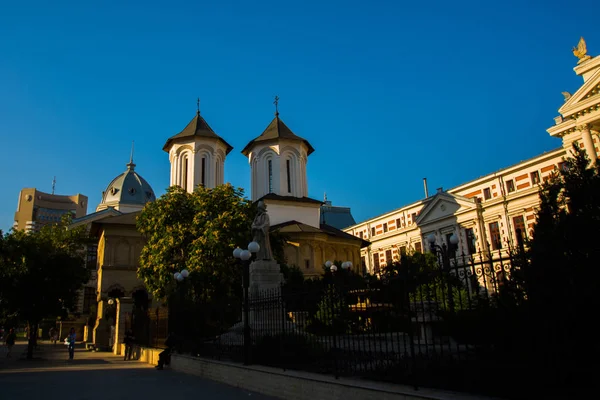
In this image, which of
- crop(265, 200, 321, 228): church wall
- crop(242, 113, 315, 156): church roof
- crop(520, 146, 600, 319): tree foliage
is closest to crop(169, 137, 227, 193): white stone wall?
crop(242, 113, 315, 156): church roof

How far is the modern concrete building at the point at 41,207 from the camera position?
11356 centimetres

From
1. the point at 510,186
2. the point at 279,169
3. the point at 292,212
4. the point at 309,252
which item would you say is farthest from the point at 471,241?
the point at 279,169

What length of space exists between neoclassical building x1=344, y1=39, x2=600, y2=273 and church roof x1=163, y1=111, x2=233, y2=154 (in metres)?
19.9

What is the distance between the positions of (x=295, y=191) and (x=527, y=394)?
36693mm

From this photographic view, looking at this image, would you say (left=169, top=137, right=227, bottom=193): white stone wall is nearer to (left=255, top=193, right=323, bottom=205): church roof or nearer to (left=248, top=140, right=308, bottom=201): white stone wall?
(left=248, top=140, right=308, bottom=201): white stone wall

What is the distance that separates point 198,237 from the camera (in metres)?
24.2

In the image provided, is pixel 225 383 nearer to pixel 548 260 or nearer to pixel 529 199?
pixel 548 260

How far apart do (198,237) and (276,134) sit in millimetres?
20438

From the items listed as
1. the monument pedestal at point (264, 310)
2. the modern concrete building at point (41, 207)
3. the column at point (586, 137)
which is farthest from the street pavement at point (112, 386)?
the modern concrete building at point (41, 207)

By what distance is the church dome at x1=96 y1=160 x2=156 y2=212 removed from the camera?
59.9m

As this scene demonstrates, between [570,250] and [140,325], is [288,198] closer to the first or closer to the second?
[140,325]

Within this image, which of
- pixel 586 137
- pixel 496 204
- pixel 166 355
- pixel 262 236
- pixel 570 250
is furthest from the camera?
pixel 496 204

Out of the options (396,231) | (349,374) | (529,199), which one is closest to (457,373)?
(349,374)

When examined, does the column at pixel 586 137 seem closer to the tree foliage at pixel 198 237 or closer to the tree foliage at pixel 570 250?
the tree foliage at pixel 198 237
